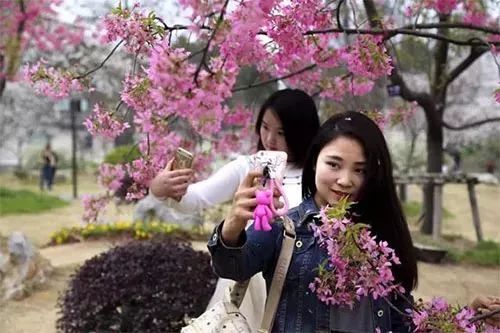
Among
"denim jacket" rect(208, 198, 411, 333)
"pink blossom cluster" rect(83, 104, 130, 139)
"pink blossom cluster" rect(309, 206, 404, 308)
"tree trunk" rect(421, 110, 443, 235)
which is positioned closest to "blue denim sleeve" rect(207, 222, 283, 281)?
"denim jacket" rect(208, 198, 411, 333)

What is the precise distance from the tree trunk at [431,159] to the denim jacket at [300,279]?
21.7 ft

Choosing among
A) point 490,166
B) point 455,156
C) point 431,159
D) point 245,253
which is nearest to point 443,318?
point 245,253

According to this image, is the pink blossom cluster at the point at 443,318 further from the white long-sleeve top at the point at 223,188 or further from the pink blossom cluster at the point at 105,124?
the pink blossom cluster at the point at 105,124

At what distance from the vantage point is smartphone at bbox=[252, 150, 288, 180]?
1410 mm

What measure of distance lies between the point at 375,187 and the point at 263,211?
43cm

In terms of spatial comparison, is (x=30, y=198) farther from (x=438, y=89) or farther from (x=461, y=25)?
(x=461, y=25)

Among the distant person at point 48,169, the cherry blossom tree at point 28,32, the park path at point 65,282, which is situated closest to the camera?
the park path at point 65,282

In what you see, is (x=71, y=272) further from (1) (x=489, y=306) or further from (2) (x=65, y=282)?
(1) (x=489, y=306)

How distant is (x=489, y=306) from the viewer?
5.56 ft

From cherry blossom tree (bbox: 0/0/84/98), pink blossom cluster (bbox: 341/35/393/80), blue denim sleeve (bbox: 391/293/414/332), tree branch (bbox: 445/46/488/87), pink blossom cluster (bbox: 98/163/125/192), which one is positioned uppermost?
cherry blossom tree (bbox: 0/0/84/98)

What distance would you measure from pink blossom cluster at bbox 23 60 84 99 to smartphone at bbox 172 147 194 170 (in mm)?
509

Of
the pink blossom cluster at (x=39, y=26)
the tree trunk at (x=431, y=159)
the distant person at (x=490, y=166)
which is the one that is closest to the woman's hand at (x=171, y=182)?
the tree trunk at (x=431, y=159)

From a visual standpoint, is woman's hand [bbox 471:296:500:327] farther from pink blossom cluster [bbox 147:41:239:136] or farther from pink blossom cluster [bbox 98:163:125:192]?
pink blossom cluster [bbox 98:163:125:192]

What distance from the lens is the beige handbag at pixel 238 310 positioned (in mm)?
1489
